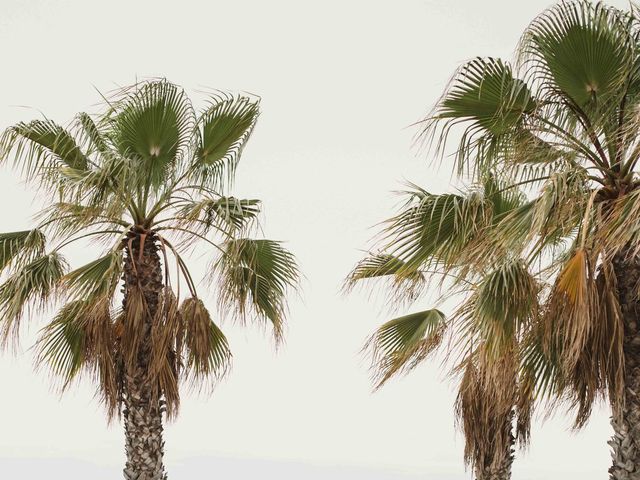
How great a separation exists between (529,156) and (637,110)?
59.2 inches

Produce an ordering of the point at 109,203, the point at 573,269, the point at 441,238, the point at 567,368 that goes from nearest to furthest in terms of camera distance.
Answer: the point at 573,269
the point at 567,368
the point at 441,238
the point at 109,203

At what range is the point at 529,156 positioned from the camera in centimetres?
983

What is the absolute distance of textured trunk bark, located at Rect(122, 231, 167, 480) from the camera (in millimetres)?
11258

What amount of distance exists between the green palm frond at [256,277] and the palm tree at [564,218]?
2.48 metres

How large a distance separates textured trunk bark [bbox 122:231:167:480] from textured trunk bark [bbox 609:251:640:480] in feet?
16.2

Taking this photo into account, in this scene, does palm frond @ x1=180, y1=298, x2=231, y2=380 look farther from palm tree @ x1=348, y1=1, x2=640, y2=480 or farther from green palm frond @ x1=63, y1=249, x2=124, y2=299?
palm tree @ x1=348, y1=1, x2=640, y2=480

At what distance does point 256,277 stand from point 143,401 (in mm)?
1843

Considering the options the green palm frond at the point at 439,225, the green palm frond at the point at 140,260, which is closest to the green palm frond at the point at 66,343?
the green palm frond at the point at 140,260

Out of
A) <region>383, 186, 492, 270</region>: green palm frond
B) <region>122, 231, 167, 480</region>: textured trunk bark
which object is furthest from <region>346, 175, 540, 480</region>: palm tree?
<region>122, 231, 167, 480</region>: textured trunk bark

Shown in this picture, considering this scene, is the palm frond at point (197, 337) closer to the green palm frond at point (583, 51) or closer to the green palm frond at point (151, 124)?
the green palm frond at point (151, 124)

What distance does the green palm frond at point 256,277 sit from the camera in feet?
37.8

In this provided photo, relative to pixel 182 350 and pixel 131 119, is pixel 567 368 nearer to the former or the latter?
pixel 182 350

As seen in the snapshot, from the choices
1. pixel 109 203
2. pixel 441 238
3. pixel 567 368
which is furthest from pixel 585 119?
pixel 109 203

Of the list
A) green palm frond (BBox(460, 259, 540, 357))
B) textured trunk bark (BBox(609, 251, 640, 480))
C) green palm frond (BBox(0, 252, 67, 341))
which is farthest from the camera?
green palm frond (BBox(0, 252, 67, 341))
